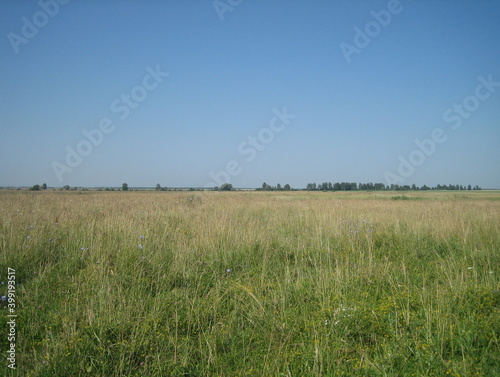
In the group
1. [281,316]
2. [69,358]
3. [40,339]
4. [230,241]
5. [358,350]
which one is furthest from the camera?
[230,241]

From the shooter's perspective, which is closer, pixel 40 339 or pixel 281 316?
pixel 40 339

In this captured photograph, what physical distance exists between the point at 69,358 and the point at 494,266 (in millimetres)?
6170

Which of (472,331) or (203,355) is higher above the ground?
(472,331)

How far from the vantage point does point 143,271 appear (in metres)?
4.18

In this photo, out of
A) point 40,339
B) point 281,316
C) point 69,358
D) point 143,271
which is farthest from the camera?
point 143,271

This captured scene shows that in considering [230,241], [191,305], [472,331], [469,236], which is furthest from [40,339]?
[469,236]

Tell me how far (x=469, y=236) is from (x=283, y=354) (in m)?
6.60

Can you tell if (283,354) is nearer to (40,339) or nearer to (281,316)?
(281,316)

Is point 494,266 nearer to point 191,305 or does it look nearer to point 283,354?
point 283,354

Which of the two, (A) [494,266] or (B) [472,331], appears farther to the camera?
(A) [494,266]

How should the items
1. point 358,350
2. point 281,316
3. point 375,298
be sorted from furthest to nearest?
point 375,298 < point 281,316 < point 358,350

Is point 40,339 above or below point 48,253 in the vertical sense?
below

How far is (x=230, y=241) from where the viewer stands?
575 cm

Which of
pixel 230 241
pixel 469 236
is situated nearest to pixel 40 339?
pixel 230 241
